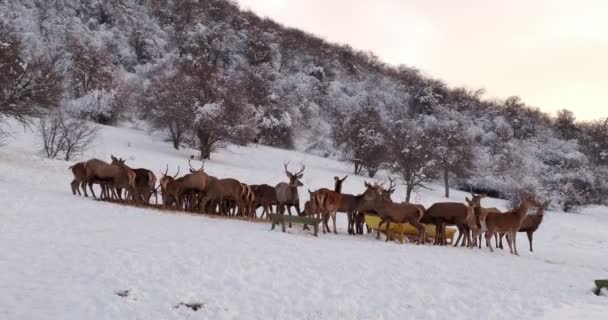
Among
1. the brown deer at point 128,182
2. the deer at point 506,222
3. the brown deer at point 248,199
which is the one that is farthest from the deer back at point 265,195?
the deer at point 506,222

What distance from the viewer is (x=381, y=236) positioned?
717 inches

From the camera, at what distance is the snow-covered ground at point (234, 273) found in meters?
7.64

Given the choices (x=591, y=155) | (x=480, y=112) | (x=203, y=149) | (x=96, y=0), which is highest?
(x=96, y=0)

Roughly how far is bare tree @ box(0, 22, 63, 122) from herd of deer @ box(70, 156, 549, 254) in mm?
6767

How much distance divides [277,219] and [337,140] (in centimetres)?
3368

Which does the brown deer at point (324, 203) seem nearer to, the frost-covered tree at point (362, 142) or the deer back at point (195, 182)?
the deer back at point (195, 182)

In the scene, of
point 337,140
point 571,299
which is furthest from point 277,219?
point 337,140

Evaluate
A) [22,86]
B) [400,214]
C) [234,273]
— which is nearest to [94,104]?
[22,86]

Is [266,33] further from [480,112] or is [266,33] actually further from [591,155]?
[591,155]

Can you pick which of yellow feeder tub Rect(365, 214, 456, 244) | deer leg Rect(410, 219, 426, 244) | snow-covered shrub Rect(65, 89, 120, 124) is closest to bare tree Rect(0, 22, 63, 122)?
snow-covered shrub Rect(65, 89, 120, 124)

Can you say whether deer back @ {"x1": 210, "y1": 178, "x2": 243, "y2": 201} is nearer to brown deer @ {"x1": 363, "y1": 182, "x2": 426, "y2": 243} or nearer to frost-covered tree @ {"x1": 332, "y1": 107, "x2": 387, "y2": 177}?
brown deer @ {"x1": 363, "y1": 182, "x2": 426, "y2": 243}

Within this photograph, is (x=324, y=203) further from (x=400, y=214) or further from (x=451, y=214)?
(x=451, y=214)

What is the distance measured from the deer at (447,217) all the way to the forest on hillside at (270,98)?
61.1 ft

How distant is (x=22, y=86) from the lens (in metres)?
25.7
